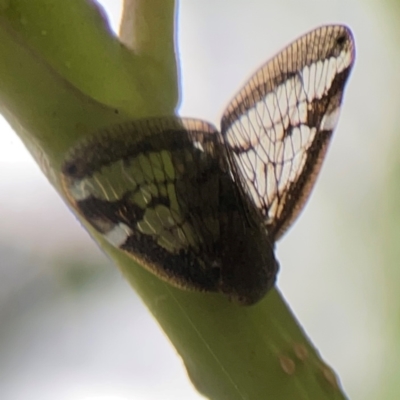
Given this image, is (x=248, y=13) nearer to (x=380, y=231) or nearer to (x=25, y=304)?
(x=380, y=231)

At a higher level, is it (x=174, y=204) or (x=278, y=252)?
(x=174, y=204)

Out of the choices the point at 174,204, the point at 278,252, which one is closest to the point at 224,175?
the point at 174,204

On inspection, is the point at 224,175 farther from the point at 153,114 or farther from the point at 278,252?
the point at 278,252

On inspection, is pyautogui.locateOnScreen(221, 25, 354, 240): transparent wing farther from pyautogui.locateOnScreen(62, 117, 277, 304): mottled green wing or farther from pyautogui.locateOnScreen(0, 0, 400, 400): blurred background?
pyautogui.locateOnScreen(0, 0, 400, 400): blurred background

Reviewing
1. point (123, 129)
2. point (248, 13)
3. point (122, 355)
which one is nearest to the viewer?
point (123, 129)

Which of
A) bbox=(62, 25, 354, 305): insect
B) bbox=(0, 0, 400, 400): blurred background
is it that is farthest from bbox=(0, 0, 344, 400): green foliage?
bbox=(0, 0, 400, 400): blurred background

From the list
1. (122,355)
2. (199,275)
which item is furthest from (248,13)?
(199,275)
